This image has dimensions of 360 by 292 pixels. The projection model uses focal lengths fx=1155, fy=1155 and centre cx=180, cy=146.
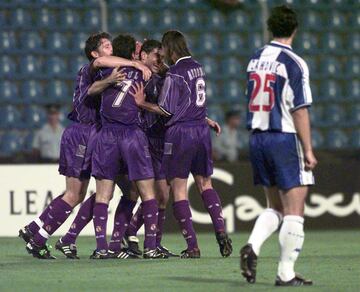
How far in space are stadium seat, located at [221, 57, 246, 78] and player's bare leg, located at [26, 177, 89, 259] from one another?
20.7 ft

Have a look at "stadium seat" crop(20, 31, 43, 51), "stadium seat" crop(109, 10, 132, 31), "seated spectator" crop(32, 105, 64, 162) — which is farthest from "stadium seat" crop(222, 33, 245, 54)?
"seated spectator" crop(32, 105, 64, 162)

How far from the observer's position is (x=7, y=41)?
52.5 feet

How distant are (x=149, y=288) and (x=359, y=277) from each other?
5.29 feet

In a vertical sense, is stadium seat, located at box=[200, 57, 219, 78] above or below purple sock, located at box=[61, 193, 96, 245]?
above

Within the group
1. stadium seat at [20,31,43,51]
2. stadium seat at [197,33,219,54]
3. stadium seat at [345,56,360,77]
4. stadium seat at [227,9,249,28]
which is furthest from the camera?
stadium seat at [345,56,360,77]

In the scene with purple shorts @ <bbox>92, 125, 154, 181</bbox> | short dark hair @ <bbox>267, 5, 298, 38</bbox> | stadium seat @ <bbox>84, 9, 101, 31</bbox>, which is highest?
short dark hair @ <bbox>267, 5, 298, 38</bbox>

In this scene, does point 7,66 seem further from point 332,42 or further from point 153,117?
point 153,117

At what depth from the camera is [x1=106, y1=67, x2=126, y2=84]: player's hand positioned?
9.52m

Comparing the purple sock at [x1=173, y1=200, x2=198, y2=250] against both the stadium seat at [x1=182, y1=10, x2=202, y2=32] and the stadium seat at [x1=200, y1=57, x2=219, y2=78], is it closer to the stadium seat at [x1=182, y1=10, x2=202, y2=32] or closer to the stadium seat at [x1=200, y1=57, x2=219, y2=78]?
the stadium seat at [x1=200, y1=57, x2=219, y2=78]

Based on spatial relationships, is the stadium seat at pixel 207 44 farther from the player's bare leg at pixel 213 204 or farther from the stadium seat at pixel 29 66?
the player's bare leg at pixel 213 204

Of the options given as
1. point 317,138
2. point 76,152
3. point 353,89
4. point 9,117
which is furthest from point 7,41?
point 76,152

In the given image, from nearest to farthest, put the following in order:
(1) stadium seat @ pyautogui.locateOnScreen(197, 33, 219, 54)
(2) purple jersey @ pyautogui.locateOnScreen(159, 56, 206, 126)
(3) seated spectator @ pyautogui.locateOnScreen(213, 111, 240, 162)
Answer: (2) purple jersey @ pyautogui.locateOnScreen(159, 56, 206, 126) → (3) seated spectator @ pyautogui.locateOnScreen(213, 111, 240, 162) → (1) stadium seat @ pyautogui.locateOnScreen(197, 33, 219, 54)

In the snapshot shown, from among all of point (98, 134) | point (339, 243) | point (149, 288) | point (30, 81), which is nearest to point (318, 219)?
point (339, 243)

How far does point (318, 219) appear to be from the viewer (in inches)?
571
